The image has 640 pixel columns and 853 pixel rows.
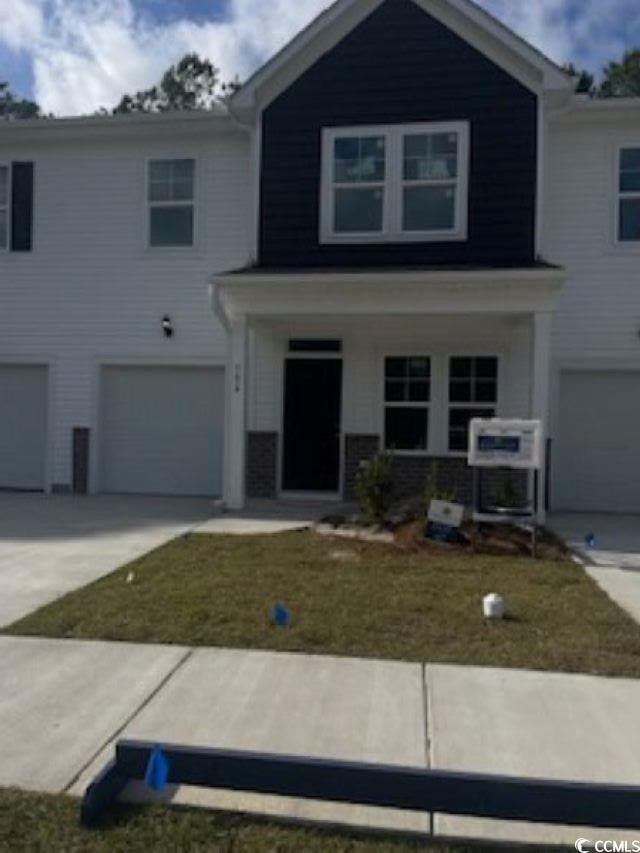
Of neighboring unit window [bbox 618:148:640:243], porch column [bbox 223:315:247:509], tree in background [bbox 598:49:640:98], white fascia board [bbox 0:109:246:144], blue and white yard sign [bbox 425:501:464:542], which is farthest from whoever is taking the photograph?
tree in background [bbox 598:49:640:98]

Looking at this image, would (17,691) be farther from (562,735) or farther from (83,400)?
(83,400)

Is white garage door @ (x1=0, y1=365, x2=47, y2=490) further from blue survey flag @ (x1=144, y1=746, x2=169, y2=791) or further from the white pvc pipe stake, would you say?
blue survey flag @ (x1=144, y1=746, x2=169, y2=791)

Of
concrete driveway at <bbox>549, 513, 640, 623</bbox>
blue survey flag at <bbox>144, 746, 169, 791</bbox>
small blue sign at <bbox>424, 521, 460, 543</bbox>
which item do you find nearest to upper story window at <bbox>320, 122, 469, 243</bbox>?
concrete driveway at <bbox>549, 513, 640, 623</bbox>

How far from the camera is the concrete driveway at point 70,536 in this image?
6914 mm

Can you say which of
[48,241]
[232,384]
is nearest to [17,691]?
[232,384]

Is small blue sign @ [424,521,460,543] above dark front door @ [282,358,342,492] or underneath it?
underneath

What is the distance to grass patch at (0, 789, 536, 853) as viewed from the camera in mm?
2996

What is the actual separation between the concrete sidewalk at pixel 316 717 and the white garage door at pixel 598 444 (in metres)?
8.05

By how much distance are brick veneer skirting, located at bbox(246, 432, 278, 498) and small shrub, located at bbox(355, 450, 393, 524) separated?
294cm

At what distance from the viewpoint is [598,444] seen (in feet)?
40.9

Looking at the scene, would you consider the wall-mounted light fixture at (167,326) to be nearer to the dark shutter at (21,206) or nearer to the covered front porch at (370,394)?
the covered front porch at (370,394)

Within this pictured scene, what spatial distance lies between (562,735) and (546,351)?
6764 mm

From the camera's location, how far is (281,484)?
12.8 m

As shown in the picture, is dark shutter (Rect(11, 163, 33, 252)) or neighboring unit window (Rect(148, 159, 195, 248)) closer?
neighboring unit window (Rect(148, 159, 195, 248))
